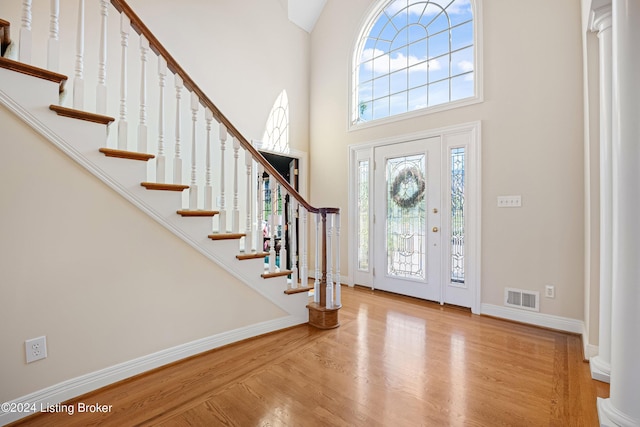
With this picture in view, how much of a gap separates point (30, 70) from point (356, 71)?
3714 millimetres

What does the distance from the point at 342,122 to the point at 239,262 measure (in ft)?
9.27

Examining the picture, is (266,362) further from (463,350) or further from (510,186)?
(510,186)

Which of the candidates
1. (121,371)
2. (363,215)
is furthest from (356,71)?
(121,371)

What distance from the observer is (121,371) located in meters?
1.84

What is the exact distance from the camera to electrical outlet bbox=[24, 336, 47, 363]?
152cm

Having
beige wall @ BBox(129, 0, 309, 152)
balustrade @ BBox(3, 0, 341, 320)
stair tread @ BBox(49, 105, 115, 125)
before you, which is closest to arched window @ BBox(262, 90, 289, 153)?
beige wall @ BBox(129, 0, 309, 152)

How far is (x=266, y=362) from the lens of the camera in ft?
6.86

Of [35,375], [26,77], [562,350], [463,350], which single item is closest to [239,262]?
[35,375]

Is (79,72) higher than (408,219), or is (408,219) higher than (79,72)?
(79,72)

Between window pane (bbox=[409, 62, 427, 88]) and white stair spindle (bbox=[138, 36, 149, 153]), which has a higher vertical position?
window pane (bbox=[409, 62, 427, 88])

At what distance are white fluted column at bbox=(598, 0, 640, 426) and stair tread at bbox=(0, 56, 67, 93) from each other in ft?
9.21

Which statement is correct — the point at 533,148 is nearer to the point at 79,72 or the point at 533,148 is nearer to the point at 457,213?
the point at 457,213

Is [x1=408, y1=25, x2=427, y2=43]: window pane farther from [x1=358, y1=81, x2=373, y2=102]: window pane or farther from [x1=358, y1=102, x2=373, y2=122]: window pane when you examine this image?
[x1=358, y1=102, x2=373, y2=122]: window pane
